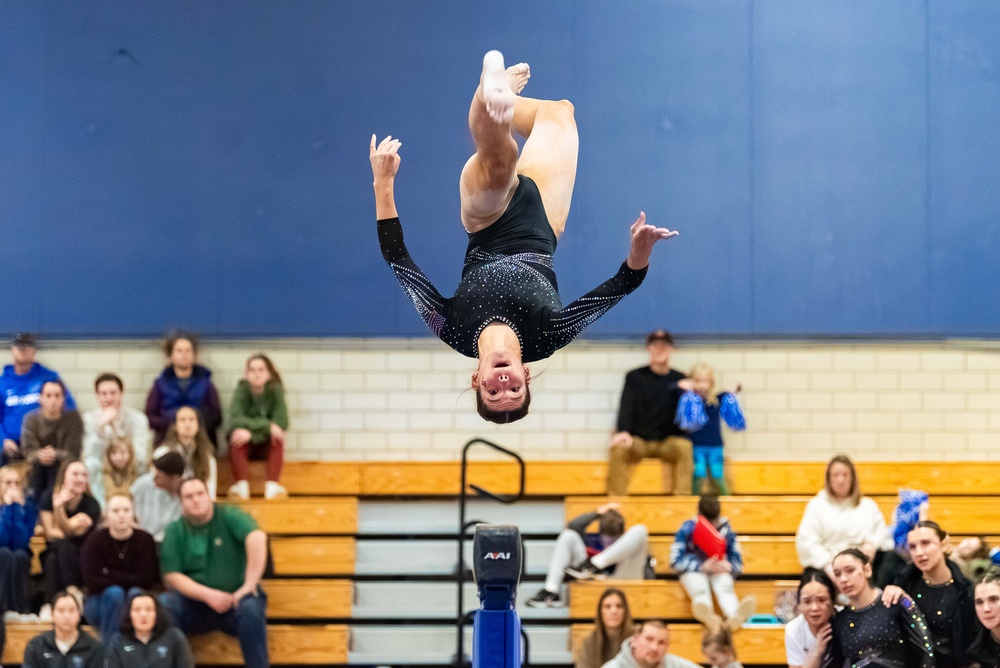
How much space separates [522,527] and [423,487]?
29.0 inches

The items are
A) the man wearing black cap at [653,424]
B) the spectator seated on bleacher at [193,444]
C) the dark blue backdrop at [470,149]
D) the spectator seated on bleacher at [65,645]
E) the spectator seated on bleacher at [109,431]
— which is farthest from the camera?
the dark blue backdrop at [470,149]

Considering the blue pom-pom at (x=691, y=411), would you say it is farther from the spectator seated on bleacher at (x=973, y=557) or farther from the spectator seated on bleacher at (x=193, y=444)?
the spectator seated on bleacher at (x=193, y=444)

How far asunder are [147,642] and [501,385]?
3469mm

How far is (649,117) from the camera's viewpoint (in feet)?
30.9

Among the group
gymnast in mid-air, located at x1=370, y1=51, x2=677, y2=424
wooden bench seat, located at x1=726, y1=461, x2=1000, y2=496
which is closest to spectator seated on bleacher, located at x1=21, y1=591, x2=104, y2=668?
gymnast in mid-air, located at x1=370, y1=51, x2=677, y2=424

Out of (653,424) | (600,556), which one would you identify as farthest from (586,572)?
(653,424)

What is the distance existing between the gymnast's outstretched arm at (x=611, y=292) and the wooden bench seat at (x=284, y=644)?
3.75m

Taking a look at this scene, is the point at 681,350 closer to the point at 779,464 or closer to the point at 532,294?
the point at 779,464

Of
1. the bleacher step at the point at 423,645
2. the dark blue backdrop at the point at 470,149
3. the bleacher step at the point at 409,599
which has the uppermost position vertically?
the dark blue backdrop at the point at 470,149

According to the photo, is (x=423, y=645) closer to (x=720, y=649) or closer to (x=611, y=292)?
(x=720, y=649)

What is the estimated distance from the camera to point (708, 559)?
7.74 meters

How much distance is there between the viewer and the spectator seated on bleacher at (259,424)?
873cm

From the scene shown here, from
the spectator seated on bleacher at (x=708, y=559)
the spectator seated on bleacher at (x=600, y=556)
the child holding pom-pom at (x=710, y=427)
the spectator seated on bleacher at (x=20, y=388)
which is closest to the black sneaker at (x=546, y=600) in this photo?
the spectator seated on bleacher at (x=600, y=556)

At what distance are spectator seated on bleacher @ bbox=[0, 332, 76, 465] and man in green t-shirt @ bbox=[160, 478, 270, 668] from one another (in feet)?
5.55
